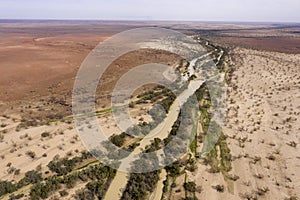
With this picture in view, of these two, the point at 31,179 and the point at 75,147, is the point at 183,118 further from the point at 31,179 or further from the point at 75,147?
the point at 31,179

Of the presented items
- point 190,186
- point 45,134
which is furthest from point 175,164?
point 45,134

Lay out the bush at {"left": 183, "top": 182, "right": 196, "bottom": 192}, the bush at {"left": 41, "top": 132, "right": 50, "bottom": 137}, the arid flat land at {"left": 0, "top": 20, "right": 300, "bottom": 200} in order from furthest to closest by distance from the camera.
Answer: the bush at {"left": 41, "top": 132, "right": 50, "bottom": 137} → the arid flat land at {"left": 0, "top": 20, "right": 300, "bottom": 200} → the bush at {"left": 183, "top": 182, "right": 196, "bottom": 192}

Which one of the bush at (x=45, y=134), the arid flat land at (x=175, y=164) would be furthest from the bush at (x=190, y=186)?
the bush at (x=45, y=134)

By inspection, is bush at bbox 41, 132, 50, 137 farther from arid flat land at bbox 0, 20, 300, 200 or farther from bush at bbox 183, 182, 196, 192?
bush at bbox 183, 182, 196, 192

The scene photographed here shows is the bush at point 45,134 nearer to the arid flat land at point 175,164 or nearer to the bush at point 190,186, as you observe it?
the arid flat land at point 175,164

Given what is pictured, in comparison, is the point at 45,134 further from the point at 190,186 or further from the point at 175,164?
the point at 190,186

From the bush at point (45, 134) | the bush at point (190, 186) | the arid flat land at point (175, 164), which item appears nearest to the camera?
the bush at point (190, 186)

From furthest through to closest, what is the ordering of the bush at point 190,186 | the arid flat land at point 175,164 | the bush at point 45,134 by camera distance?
the bush at point 45,134 → the arid flat land at point 175,164 → the bush at point 190,186

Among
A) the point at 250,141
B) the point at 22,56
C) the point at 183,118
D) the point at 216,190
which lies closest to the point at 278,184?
the point at 216,190

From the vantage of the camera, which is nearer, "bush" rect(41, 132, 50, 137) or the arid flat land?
the arid flat land

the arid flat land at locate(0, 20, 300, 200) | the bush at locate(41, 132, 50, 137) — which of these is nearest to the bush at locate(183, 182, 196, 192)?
the arid flat land at locate(0, 20, 300, 200)

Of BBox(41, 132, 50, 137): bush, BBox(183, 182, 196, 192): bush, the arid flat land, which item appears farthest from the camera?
BBox(41, 132, 50, 137): bush

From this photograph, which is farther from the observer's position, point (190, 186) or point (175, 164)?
point (175, 164)
